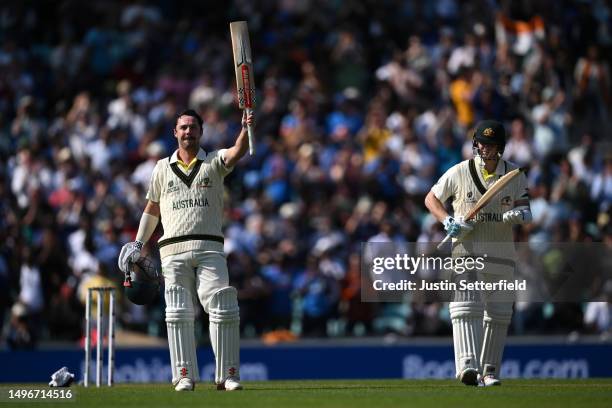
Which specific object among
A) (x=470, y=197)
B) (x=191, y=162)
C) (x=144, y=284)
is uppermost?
(x=191, y=162)

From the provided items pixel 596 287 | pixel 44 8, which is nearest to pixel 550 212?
pixel 596 287

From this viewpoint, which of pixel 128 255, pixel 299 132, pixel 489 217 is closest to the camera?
pixel 128 255

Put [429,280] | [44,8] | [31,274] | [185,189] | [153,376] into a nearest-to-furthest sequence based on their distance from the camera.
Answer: [185,189] → [429,280] → [153,376] → [31,274] → [44,8]

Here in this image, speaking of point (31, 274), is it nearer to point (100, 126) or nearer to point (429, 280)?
Answer: point (100, 126)

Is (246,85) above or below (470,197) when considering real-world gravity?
above

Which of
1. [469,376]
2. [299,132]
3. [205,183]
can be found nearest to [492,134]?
[469,376]

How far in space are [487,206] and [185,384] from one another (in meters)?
3.31

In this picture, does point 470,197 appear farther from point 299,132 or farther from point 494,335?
point 299,132

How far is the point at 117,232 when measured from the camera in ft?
67.1

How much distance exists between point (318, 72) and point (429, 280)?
418 inches

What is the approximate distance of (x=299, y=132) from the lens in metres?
22.6

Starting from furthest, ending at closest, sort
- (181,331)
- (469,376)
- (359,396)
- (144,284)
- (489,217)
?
1. (144,284)
2. (489,217)
3. (469,376)
4. (181,331)
5. (359,396)

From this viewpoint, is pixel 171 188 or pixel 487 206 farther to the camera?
pixel 487 206

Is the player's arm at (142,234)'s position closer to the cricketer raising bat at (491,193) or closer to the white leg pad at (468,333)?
the cricketer raising bat at (491,193)
